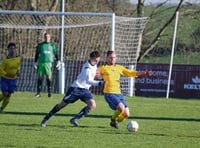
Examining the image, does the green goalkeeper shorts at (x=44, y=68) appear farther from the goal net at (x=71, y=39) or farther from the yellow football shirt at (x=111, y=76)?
the yellow football shirt at (x=111, y=76)

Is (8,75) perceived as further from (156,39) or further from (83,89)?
(156,39)

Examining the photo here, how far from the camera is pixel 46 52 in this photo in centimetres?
2339

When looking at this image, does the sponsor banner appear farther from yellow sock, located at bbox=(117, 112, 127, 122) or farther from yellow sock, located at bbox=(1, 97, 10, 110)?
yellow sock, located at bbox=(117, 112, 127, 122)

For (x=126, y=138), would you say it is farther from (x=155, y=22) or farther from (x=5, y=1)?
(x=155, y=22)

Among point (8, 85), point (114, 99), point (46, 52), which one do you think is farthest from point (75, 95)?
point (46, 52)

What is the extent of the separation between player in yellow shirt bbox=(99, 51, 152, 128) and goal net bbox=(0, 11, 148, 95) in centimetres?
1089

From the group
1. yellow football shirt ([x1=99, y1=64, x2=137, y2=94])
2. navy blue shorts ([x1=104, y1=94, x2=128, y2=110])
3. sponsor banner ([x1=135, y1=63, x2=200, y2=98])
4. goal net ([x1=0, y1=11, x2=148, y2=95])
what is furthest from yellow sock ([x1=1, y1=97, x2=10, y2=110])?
sponsor banner ([x1=135, y1=63, x2=200, y2=98])

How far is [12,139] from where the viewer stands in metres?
12.6

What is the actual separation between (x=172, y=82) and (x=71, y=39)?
17.5 ft

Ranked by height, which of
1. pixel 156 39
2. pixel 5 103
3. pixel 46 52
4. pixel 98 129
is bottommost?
pixel 98 129

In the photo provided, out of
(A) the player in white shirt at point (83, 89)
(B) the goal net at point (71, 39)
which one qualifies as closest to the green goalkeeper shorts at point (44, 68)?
(B) the goal net at point (71, 39)

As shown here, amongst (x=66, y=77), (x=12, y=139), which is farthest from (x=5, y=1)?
(x=12, y=139)

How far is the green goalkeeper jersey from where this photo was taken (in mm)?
23141

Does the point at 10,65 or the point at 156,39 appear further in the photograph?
the point at 156,39
